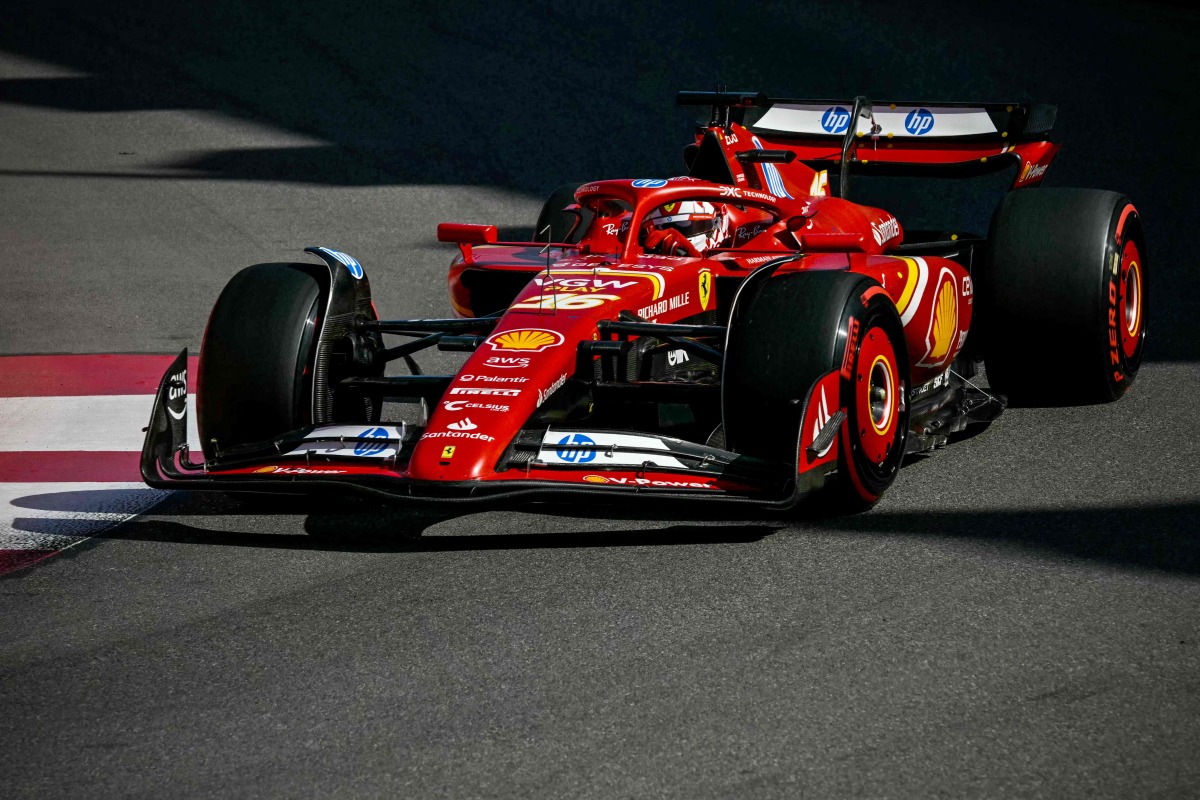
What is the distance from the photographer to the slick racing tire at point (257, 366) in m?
5.41

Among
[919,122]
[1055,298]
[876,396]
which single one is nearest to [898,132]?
[919,122]

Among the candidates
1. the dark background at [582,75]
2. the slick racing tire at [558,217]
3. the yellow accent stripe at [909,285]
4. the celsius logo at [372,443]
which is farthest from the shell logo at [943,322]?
the dark background at [582,75]

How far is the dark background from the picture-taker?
12609mm

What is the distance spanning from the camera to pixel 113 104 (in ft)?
48.6

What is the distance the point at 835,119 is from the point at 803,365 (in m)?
3.39

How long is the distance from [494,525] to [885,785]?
7.40ft

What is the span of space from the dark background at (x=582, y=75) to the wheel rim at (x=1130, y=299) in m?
3.12

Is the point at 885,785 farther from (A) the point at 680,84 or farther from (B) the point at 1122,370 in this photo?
(A) the point at 680,84

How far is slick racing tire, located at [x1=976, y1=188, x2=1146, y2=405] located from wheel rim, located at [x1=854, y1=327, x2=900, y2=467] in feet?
4.43

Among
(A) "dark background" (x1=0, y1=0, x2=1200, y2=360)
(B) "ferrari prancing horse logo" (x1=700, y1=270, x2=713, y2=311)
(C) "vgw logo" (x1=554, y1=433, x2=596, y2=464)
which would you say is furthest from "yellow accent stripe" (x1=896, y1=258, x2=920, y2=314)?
(A) "dark background" (x1=0, y1=0, x2=1200, y2=360)

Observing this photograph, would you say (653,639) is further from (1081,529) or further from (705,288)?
(705,288)

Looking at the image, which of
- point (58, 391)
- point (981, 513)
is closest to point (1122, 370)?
point (981, 513)

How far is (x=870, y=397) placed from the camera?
523cm

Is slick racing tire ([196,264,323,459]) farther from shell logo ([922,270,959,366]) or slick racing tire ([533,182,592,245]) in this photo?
shell logo ([922,270,959,366])
